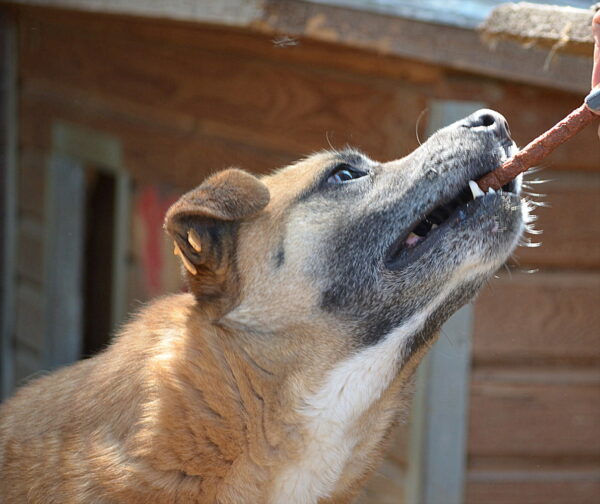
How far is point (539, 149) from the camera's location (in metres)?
2.33

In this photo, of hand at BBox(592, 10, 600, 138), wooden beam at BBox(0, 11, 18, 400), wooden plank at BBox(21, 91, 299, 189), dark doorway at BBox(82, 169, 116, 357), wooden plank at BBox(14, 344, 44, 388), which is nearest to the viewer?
hand at BBox(592, 10, 600, 138)

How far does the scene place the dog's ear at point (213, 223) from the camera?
2475 mm

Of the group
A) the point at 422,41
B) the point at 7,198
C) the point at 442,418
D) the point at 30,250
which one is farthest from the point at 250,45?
the point at 7,198

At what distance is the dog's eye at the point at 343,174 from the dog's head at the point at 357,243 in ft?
0.12

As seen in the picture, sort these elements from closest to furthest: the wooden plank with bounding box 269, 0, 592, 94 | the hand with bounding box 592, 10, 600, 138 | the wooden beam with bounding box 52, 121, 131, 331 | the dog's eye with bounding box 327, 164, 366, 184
Result: the hand with bounding box 592, 10, 600, 138 < the dog's eye with bounding box 327, 164, 366, 184 < the wooden plank with bounding box 269, 0, 592, 94 < the wooden beam with bounding box 52, 121, 131, 331

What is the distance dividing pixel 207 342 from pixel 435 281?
24.1 inches

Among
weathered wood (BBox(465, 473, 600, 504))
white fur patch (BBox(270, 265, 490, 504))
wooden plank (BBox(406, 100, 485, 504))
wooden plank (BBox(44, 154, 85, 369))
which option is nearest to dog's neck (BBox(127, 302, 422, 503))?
white fur patch (BBox(270, 265, 490, 504))

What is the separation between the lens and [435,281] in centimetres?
248

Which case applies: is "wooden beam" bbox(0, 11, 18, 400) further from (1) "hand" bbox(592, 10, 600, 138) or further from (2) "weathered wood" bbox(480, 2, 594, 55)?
(1) "hand" bbox(592, 10, 600, 138)

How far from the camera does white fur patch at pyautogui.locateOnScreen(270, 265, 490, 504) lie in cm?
252

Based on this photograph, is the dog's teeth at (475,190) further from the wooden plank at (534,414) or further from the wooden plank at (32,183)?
the wooden plank at (32,183)

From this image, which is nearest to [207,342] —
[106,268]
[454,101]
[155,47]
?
[454,101]

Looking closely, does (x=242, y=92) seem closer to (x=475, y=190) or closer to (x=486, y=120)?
(x=486, y=120)

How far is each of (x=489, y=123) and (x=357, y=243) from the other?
47 cm
